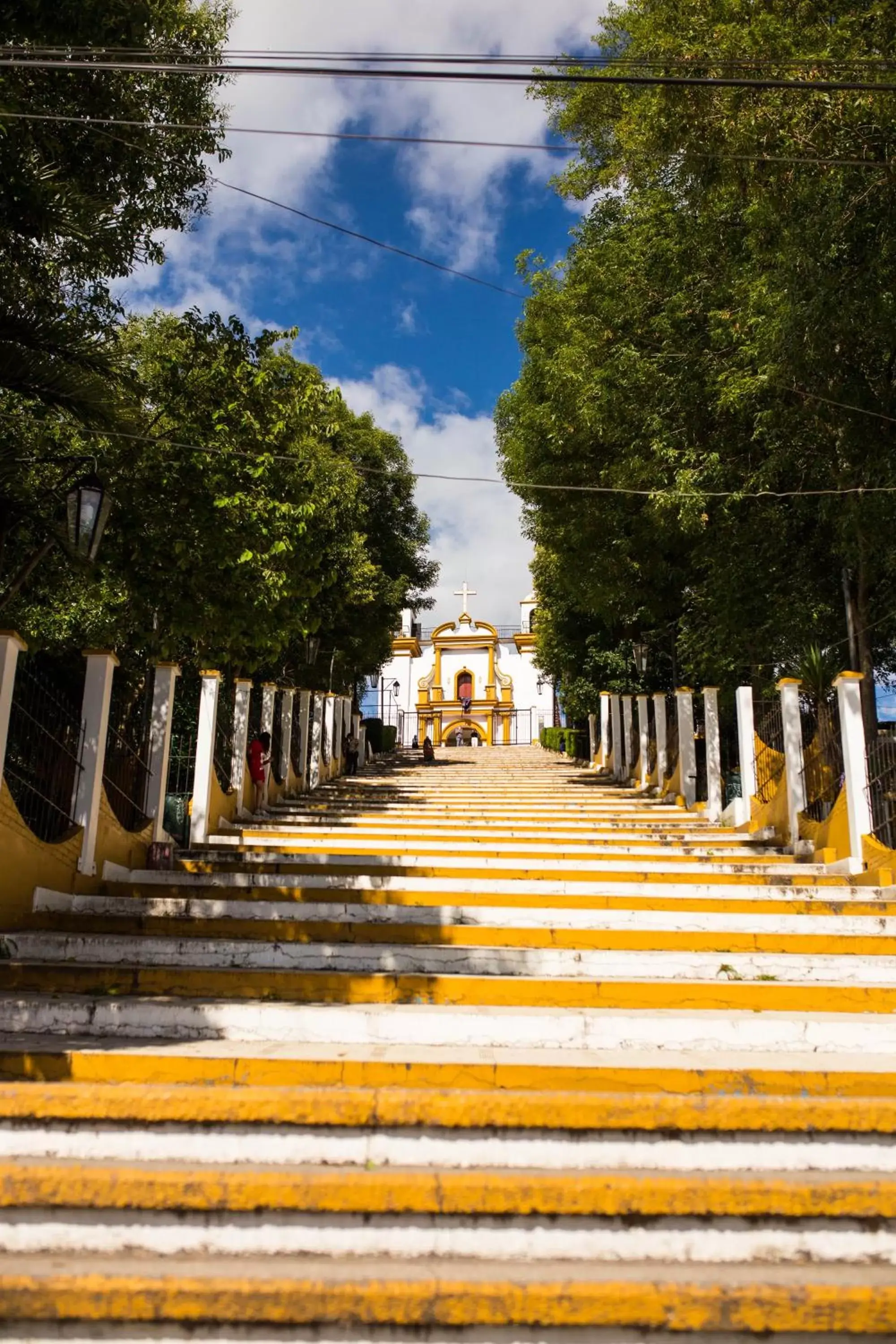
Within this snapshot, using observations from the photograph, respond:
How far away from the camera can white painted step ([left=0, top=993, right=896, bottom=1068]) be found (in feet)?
12.7

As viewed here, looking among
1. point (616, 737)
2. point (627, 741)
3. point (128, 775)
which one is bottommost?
point (128, 775)

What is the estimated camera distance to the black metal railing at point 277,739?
1223 cm

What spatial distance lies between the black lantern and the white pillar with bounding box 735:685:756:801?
657cm

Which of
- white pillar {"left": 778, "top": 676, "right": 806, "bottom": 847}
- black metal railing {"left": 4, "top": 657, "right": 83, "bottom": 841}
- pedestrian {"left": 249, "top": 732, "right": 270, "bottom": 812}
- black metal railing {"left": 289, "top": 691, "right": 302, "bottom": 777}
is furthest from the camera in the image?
black metal railing {"left": 289, "top": 691, "right": 302, "bottom": 777}

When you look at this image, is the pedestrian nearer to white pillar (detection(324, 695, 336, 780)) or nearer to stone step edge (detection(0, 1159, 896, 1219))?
white pillar (detection(324, 695, 336, 780))

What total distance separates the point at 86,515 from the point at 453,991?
3.71 meters

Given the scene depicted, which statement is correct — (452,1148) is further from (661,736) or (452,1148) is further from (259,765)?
(661,736)

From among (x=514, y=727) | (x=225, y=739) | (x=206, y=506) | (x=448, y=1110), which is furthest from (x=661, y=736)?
(x=514, y=727)

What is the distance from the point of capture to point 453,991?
4.42m

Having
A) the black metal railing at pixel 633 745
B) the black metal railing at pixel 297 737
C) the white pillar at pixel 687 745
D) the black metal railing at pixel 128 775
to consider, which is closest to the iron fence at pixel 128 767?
the black metal railing at pixel 128 775

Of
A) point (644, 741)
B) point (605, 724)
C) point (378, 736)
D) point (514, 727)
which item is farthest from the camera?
point (514, 727)

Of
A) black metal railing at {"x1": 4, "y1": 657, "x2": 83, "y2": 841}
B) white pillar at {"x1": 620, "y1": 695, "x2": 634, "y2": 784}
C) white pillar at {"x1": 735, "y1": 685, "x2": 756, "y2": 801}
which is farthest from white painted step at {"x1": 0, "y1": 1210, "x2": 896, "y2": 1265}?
white pillar at {"x1": 620, "y1": 695, "x2": 634, "y2": 784}

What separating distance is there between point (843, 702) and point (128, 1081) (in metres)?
6.12

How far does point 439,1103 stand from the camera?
3033mm
